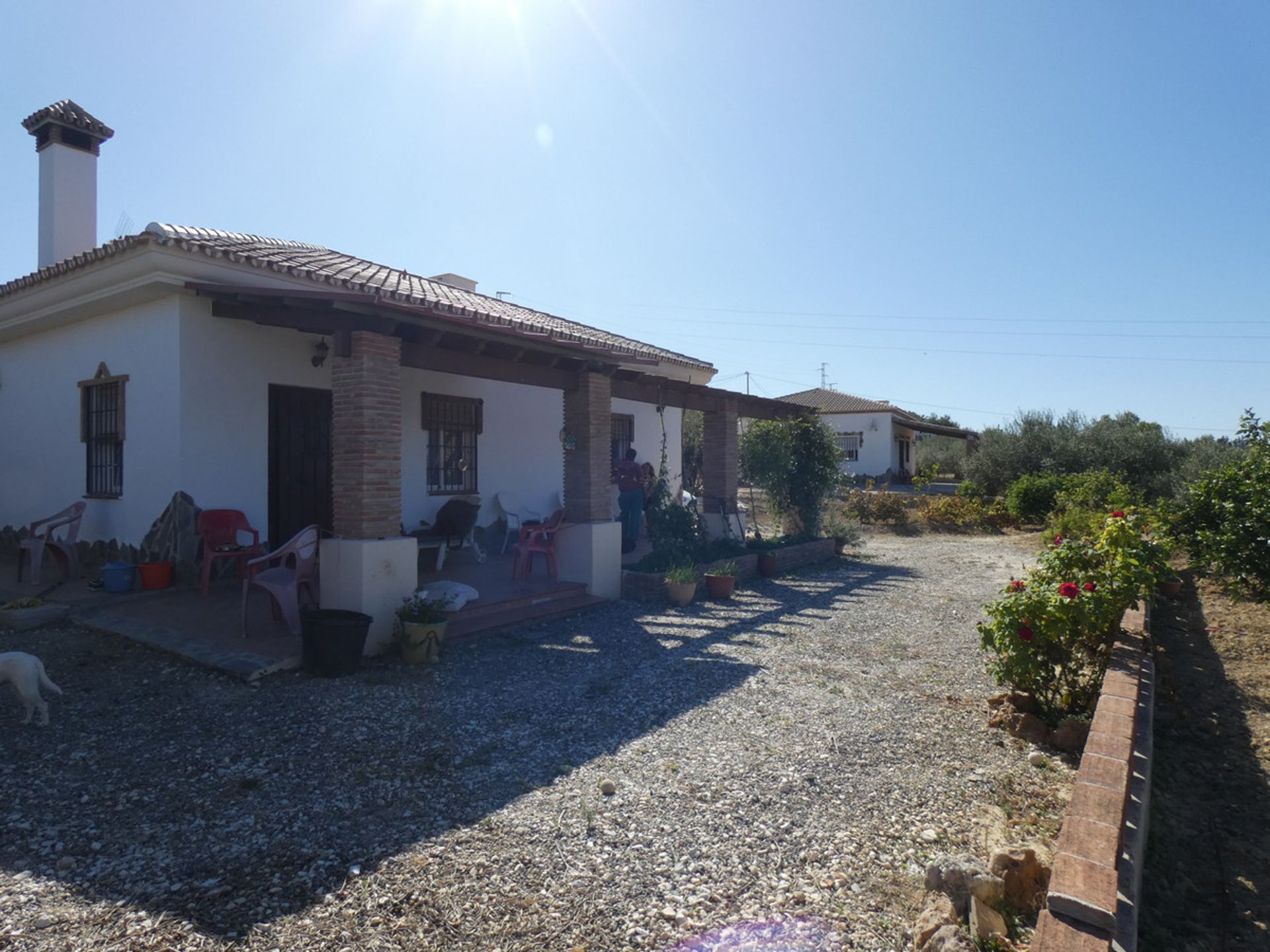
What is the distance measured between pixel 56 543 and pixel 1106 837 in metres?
10.2

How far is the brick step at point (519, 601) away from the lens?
704 centimetres

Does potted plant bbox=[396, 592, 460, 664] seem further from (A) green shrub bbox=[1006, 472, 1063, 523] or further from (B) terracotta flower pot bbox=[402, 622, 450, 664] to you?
(A) green shrub bbox=[1006, 472, 1063, 523]

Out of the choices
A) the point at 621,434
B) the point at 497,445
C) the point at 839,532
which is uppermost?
the point at 621,434

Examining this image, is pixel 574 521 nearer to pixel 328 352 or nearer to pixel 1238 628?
pixel 328 352

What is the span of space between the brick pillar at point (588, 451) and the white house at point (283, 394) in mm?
20

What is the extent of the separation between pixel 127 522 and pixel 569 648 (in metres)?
5.39

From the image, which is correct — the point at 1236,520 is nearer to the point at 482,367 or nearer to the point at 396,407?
the point at 482,367

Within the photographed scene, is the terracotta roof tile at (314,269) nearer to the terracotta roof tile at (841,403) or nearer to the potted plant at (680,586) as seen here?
Result: the potted plant at (680,586)

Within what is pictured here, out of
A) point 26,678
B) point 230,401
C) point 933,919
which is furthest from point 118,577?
point 933,919

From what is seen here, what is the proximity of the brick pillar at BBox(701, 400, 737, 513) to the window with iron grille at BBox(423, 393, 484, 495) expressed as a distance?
11.7 ft

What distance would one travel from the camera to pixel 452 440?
1058cm

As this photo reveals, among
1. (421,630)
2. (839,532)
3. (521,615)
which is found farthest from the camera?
(839,532)

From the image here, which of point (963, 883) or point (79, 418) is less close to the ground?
point (79, 418)

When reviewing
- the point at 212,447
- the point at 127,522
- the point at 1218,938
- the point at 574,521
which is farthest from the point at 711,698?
the point at 127,522
